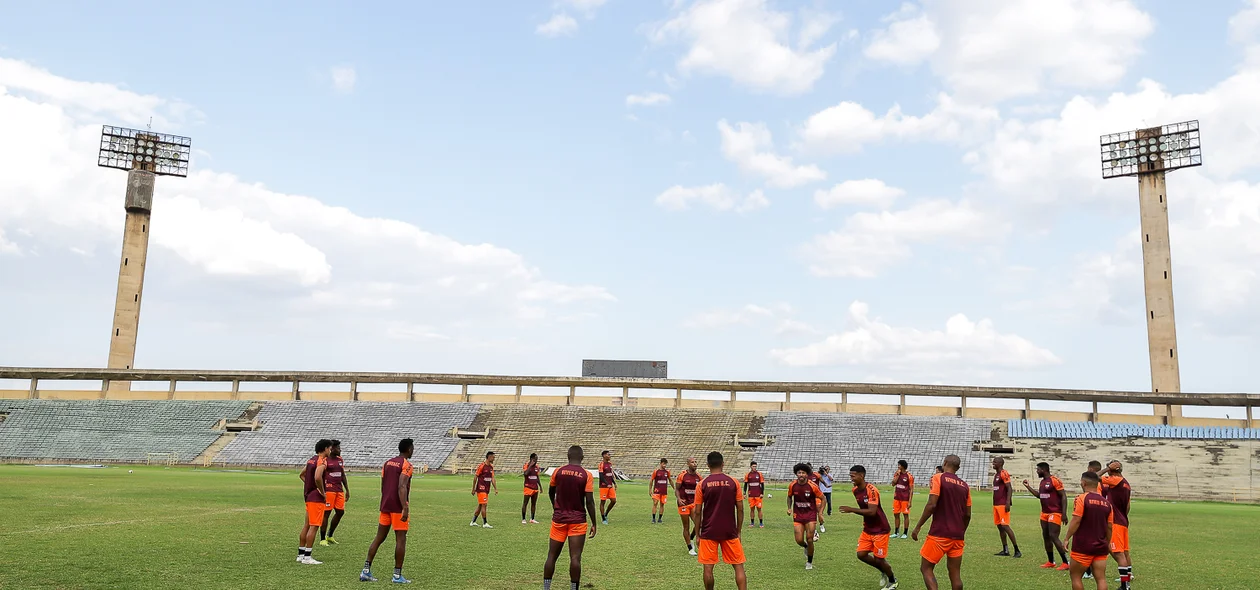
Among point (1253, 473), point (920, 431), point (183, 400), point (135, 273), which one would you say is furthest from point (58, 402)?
point (1253, 473)

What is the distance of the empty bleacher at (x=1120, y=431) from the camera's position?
54906 millimetres

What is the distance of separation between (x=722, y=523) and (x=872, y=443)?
49.1 meters

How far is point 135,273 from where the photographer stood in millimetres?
80062

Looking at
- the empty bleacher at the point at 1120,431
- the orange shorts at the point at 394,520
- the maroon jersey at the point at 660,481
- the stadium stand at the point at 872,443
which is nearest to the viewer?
the orange shorts at the point at 394,520

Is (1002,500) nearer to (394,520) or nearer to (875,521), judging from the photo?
(875,521)

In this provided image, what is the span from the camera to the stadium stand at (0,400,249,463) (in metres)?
56.0

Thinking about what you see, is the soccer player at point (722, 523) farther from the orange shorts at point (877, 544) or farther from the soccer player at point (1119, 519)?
the soccer player at point (1119, 519)

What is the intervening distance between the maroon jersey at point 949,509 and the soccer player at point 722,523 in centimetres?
253

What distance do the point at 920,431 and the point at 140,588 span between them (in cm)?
5436

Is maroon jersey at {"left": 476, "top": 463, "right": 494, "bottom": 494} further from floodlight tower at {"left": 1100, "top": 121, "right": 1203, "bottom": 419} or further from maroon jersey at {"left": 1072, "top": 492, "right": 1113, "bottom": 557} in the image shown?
floodlight tower at {"left": 1100, "top": 121, "right": 1203, "bottom": 419}

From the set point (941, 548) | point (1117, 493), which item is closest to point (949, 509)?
point (941, 548)

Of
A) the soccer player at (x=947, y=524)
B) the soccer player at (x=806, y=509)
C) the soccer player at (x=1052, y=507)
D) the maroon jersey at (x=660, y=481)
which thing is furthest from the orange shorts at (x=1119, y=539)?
the maroon jersey at (x=660, y=481)

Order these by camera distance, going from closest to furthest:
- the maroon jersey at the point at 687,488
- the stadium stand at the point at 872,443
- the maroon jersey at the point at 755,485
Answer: the maroon jersey at the point at 687,488, the maroon jersey at the point at 755,485, the stadium stand at the point at 872,443

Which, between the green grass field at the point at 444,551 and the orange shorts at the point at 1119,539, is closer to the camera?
the green grass field at the point at 444,551
